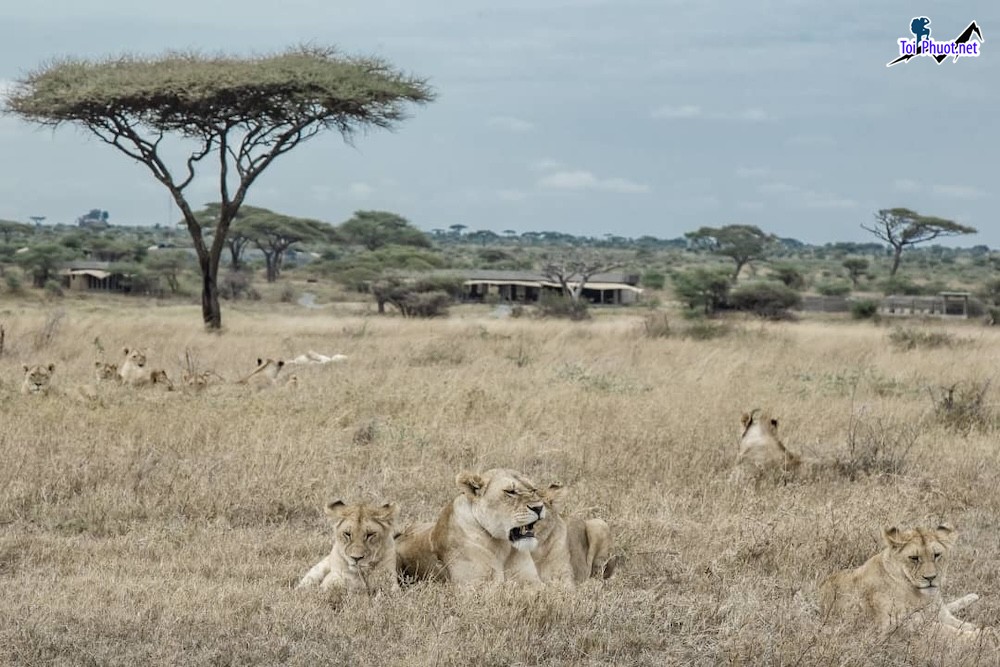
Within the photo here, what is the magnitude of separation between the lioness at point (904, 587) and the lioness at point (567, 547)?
123 cm

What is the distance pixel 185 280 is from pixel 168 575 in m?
47.9

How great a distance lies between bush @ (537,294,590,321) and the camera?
34.2m

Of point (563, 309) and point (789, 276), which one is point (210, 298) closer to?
point (563, 309)

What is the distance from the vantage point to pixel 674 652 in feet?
19.0

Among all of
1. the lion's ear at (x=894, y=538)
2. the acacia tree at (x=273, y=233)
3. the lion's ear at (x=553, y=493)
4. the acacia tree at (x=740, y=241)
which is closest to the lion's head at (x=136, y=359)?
the lion's ear at (x=553, y=493)

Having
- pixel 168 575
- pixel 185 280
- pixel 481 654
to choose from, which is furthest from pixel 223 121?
pixel 185 280

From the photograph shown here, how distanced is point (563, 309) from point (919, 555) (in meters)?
28.9

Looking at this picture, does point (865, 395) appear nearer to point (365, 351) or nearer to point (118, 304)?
point (365, 351)

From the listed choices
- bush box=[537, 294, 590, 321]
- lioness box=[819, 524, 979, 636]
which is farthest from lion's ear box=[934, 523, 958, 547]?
bush box=[537, 294, 590, 321]

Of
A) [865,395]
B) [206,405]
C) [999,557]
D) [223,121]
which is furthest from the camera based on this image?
[223,121]

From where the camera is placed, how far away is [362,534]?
6.29 m

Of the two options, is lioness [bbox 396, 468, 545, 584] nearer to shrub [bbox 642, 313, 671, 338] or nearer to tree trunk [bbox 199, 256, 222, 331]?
shrub [bbox 642, 313, 671, 338]

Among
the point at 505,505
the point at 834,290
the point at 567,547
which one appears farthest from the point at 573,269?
the point at 505,505

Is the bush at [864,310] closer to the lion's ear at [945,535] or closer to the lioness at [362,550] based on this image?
the lion's ear at [945,535]
